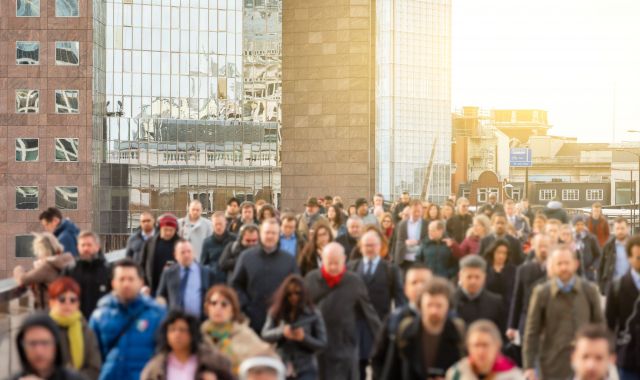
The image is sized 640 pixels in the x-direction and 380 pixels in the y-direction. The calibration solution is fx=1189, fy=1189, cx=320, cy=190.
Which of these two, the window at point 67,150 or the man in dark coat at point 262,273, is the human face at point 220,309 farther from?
the window at point 67,150

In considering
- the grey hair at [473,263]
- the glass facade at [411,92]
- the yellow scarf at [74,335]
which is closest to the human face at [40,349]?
the yellow scarf at [74,335]

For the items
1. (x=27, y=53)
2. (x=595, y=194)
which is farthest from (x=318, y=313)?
(x=595, y=194)

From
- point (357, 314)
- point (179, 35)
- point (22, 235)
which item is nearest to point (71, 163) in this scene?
point (22, 235)

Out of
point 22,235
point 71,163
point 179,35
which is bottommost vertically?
point 22,235

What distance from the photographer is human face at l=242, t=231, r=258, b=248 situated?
12969 mm

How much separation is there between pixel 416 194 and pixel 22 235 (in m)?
25.0

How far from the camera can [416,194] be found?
7575 cm

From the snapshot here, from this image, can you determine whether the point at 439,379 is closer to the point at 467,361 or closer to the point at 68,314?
the point at 467,361

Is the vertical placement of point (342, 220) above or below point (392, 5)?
below

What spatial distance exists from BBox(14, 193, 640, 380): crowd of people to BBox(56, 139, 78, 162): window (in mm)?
62150

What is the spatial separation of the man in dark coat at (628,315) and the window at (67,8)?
68286 mm

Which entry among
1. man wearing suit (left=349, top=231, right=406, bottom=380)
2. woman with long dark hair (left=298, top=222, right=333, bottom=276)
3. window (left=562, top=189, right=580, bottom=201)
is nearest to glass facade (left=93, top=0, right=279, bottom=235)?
window (left=562, top=189, right=580, bottom=201)

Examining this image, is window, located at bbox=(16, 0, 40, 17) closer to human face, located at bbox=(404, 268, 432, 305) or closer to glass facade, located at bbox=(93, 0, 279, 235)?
glass facade, located at bbox=(93, 0, 279, 235)

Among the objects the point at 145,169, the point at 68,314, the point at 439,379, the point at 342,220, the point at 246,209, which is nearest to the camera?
the point at 439,379
